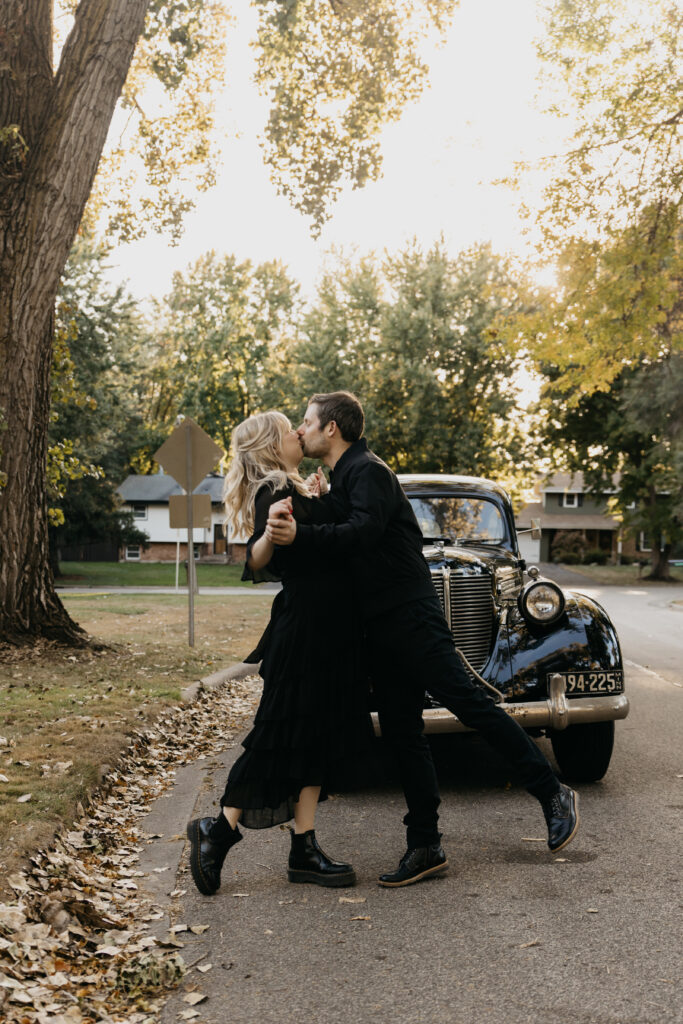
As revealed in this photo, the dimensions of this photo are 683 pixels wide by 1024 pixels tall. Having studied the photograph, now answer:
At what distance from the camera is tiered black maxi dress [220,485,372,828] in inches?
170

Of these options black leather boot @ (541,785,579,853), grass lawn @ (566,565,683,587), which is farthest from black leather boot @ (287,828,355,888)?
Result: grass lawn @ (566,565,683,587)

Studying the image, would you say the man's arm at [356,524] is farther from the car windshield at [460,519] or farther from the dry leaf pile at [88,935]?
the car windshield at [460,519]

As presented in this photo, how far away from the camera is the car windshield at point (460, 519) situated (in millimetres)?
7522

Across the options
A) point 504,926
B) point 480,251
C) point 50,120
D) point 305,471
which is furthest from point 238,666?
point 480,251

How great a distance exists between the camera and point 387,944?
12.1 feet

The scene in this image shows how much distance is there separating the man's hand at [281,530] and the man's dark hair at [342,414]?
1.95ft

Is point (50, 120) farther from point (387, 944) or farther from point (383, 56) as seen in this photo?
point (387, 944)

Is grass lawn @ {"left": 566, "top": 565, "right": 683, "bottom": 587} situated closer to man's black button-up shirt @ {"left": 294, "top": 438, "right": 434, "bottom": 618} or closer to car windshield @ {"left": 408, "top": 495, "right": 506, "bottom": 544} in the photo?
car windshield @ {"left": 408, "top": 495, "right": 506, "bottom": 544}

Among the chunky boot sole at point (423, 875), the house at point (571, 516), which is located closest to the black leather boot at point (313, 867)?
the chunky boot sole at point (423, 875)

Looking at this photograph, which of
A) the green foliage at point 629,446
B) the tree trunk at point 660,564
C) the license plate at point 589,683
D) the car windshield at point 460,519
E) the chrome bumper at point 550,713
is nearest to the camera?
the chrome bumper at point 550,713

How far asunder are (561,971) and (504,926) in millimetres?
471

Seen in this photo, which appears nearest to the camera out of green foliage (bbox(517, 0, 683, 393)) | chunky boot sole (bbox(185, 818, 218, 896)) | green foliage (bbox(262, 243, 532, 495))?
chunky boot sole (bbox(185, 818, 218, 896))

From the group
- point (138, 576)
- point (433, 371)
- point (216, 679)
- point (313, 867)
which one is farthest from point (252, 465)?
point (138, 576)

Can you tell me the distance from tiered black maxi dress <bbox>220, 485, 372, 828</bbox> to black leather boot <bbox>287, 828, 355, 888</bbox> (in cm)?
17
